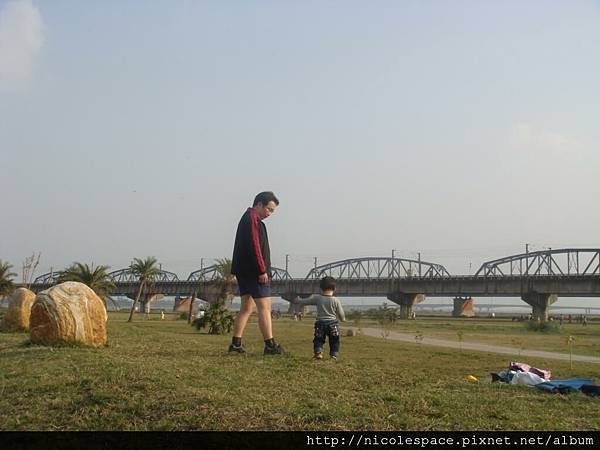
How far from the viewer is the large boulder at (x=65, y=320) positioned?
379 inches

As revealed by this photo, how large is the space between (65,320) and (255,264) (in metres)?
4.01

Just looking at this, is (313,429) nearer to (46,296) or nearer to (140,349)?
(140,349)

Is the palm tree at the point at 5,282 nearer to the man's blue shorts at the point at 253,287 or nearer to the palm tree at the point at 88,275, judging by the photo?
the palm tree at the point at 88,275

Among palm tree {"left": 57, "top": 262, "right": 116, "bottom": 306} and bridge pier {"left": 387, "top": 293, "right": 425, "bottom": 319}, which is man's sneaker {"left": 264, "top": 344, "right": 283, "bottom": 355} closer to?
palm tree {"left": 57, "top": 262, "right": 116, "bottom": 306}

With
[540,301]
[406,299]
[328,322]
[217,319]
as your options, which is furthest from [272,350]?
[406,299]

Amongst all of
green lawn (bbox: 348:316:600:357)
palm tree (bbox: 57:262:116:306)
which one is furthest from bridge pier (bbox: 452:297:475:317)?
palm tree (bbox: 57:262:116:306)

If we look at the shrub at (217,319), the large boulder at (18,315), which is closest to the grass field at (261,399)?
the large boulder at (18,315)

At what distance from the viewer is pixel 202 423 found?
4.27m

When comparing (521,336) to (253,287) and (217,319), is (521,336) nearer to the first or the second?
(217,319)

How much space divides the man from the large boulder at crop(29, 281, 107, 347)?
131 inches

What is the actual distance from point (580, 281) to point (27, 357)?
6603 centimetres

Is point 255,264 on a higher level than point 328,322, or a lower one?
higher

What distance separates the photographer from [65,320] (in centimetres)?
970

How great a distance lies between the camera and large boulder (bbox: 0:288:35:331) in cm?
1645
